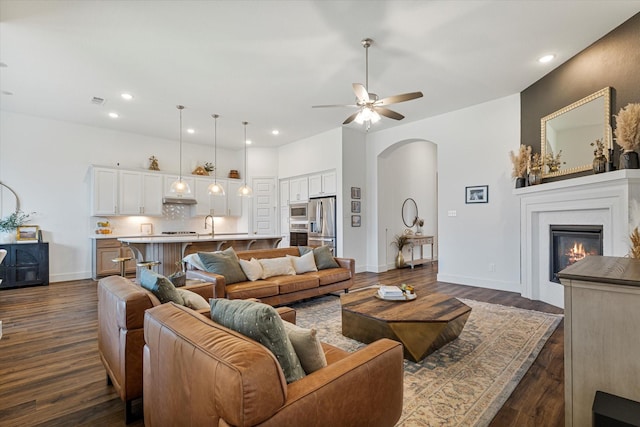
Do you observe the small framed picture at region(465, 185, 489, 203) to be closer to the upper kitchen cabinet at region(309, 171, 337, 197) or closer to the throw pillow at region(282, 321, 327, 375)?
the upper kitchen cabinet at region(309, 171, 337, 197)

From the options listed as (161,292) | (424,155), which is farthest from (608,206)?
(424,155)

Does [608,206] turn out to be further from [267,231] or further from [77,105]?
[77,105]

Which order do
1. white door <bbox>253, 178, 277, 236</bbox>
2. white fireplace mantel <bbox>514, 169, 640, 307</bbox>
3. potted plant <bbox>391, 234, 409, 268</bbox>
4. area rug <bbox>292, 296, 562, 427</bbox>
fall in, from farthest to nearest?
white door <bbox>253, 178, 277, 236</bbox> → potted plant <bbox>391, 234, 409, 268</bbox> → white fireplace mantel <bbox>514, 169, 640, 307</bbox> → area rug <bbox>292, 296, 562, 427</bbox>

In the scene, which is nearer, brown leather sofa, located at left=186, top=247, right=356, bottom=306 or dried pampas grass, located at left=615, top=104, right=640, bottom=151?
dried pampas grass, located at left=615, top=104, right=640, bottom=151

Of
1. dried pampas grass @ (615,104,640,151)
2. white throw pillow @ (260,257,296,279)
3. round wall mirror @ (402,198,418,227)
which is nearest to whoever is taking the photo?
dried pampas grass @ (615,104,640,151)

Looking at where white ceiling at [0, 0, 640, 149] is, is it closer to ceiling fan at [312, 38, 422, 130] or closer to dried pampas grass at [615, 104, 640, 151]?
ceiling fan at [312, 38, 422, 130]

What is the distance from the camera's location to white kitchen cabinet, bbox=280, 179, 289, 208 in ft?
26.6

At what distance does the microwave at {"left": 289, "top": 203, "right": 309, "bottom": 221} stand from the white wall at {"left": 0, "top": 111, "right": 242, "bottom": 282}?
373 cm

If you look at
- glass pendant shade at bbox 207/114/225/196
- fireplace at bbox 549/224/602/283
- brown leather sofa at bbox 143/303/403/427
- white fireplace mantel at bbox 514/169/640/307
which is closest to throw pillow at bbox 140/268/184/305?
brown leather sofa at bbox 143/303/403/427

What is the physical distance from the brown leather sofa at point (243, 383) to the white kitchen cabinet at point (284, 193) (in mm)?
6613

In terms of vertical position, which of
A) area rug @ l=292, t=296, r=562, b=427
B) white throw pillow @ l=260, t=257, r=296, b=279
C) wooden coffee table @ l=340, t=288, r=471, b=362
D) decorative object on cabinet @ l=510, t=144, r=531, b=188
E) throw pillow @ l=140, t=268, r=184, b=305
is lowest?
area rug @ l=292, t=296, r=562, b=427

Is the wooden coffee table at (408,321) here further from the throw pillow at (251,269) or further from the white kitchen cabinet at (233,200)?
the white kitchen cabinet at (233,200)

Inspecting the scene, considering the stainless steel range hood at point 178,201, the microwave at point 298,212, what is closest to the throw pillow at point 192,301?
the microwave at point 298,212

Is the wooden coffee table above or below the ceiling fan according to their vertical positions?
below
